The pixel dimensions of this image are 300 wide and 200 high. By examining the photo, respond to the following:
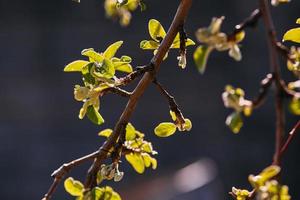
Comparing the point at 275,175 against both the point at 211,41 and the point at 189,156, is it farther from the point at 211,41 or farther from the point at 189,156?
the point at 189,156

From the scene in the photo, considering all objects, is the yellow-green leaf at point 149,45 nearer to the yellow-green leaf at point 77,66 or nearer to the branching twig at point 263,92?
the yellow-green leaf at point 77,66

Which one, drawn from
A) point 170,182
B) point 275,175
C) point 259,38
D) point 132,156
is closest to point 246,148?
point 259,38

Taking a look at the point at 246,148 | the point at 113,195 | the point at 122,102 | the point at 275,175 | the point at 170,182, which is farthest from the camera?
the point at 246,148

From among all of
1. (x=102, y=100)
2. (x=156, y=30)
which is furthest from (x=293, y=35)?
(x=102, y=100)

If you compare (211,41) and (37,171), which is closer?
(211,41)

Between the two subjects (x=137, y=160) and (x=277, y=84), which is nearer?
(x=277, y=84)

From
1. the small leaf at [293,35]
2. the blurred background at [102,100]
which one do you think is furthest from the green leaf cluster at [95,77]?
the blurred background at [102,100]

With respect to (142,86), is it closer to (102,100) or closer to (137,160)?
(137,160)
